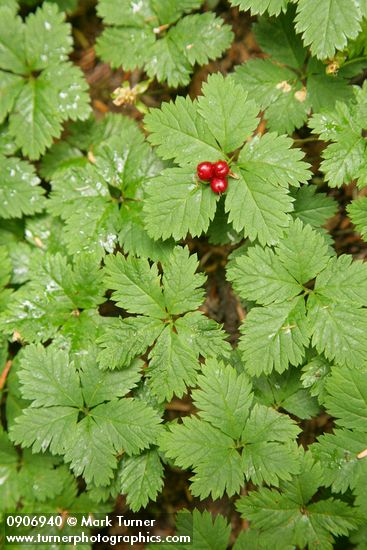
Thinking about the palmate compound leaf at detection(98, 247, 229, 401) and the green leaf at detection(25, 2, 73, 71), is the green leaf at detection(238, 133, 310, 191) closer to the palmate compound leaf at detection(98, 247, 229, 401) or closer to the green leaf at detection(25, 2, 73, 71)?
the palmate compound leaf at detection(98, 247, 229, 401)

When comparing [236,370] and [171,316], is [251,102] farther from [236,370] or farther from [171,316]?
[236,370]

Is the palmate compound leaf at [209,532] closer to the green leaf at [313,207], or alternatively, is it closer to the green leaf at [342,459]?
the green leaf at [342,459]

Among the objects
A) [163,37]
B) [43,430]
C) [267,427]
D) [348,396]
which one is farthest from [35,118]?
[348,396]

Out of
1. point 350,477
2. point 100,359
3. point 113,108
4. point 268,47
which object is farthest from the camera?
point 113,108

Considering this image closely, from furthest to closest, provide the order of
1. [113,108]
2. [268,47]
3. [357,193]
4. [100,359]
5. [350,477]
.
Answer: [113,108] → [357,193] → [268,47] → [100,359] → [350,477]

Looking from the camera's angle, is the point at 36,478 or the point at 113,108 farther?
the point at 113,108

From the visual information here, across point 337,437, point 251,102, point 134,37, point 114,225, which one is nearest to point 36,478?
point 114,225

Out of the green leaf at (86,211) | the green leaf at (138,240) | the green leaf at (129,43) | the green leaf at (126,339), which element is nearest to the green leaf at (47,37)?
the green leaf at (129,43)
